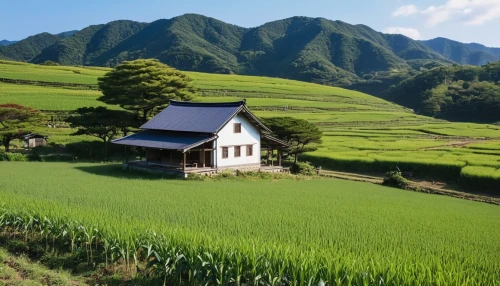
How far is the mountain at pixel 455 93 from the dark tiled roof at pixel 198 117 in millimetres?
73683

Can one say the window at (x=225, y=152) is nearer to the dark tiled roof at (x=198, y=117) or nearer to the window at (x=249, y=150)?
the dark tiled roof at (x=198, y=117)

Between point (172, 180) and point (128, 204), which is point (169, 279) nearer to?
point (128, 204)

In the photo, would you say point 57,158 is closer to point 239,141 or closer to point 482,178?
point 239,141

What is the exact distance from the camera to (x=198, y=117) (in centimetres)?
3070

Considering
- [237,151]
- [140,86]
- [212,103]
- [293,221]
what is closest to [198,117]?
[212,103]

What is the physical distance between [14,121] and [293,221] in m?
29.1

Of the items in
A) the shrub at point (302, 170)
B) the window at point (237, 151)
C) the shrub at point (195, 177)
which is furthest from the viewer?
the shrub at point (302, 170)

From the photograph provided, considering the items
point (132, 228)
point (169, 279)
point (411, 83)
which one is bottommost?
point (169, 279)

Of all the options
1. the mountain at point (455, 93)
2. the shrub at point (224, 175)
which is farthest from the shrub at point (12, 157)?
the mountain at point (455, 93)

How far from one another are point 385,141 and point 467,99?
55179 millimetres

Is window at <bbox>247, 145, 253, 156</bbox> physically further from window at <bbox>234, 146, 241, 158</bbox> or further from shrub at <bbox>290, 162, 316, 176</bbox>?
shrub at <bbox>290, 162, 316, 176</bbox>

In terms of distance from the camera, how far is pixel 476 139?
50438mm

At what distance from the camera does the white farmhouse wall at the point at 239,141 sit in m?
29.6

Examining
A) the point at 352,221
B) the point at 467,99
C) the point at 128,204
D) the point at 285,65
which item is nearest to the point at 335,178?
the point at 352,221
